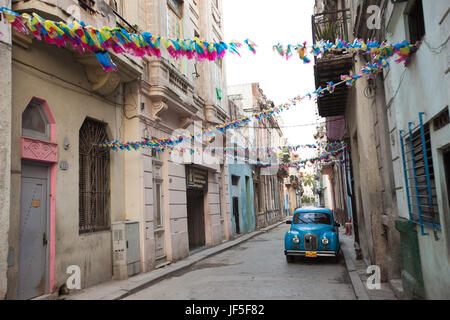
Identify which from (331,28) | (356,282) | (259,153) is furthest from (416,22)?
(259,153)

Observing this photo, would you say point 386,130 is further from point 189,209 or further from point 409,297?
point 189,209

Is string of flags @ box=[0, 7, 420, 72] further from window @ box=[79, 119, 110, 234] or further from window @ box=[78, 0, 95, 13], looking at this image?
window @ box=[79, 119, 110, 234]

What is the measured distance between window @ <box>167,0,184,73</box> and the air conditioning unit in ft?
20.6

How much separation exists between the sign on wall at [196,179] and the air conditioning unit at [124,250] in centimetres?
480

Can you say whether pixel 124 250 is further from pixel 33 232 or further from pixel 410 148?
pixel 410 148

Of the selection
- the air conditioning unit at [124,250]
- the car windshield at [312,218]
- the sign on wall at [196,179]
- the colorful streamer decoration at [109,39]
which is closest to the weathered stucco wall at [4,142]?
the colorful streamer decoration at [109,39]

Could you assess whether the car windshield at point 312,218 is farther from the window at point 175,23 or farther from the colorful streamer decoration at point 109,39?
the colorful streamer decoration at point 109,39

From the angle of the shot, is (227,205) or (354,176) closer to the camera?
(354,176)

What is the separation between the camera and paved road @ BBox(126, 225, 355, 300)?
6949 millimetres

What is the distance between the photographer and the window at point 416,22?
4.88 meters

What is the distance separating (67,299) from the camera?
696cm

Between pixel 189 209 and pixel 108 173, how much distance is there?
7426mm

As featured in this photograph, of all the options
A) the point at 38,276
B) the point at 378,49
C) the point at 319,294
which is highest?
the point at 378,49

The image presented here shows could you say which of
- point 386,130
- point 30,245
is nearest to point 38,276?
point 30,245
